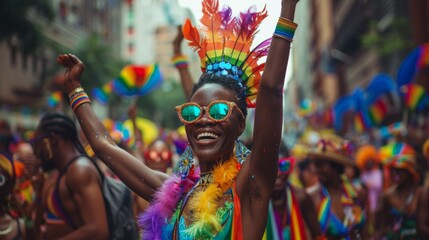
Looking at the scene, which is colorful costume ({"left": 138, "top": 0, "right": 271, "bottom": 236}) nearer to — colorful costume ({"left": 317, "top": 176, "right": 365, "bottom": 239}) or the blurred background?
the blurred background

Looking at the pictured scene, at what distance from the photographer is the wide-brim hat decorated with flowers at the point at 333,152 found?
635cm

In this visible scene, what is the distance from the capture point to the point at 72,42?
125 ft

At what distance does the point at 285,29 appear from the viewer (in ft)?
7.72

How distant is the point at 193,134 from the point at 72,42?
1458 inches

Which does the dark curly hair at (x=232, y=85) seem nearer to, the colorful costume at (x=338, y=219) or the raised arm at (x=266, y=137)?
the raised arm at (x=266, y=137)

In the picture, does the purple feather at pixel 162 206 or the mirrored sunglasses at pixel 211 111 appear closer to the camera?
the mirrored sunglasses at pixel 211 111

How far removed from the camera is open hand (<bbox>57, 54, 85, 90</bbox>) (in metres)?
3.08

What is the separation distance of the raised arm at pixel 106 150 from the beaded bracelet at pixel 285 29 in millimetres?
1097

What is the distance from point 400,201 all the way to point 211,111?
4493 millimetres

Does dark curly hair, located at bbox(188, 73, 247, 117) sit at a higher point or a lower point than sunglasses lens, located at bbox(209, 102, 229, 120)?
higher

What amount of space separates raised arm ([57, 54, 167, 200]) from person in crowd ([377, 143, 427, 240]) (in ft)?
13.1

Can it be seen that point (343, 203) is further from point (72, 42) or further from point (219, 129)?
point (72, 42)

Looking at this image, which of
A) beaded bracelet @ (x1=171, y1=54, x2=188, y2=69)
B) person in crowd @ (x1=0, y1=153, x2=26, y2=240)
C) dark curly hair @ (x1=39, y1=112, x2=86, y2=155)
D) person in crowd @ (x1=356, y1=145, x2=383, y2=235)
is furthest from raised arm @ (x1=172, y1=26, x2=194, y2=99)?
person in crowd @ (x1=356, y1=145, x2=383, y2=235)

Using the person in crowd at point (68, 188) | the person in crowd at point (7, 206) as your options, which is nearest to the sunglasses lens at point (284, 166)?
the person in crowd at point (68, 188)
